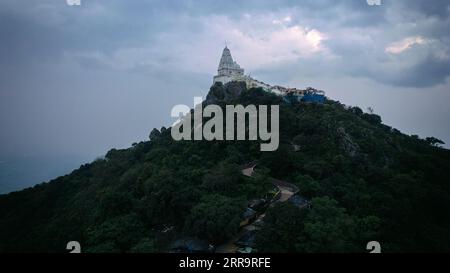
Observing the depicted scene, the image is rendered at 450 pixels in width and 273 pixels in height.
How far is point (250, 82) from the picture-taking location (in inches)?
1352

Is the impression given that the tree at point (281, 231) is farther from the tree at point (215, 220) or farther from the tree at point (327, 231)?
the tree at point (215, 220)

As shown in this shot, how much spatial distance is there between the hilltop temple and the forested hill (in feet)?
9.69

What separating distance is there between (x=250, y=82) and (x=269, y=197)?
62.6 ft

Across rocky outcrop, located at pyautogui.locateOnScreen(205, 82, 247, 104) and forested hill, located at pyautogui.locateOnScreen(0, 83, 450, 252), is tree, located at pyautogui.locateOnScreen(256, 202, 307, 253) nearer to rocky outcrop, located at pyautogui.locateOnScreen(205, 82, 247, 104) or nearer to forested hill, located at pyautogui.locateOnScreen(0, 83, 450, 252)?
forested hill, located at pyautogui.locateOnScreen(0, 83, 450, 252)

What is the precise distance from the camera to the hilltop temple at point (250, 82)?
31.5 meters

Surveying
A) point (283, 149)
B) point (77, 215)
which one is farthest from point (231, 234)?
point (77, 215)

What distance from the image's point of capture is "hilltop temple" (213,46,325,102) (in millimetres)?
31484

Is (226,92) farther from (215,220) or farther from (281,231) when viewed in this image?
(281,231)

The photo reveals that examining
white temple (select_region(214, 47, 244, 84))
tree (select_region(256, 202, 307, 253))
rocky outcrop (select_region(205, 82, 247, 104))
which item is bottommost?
tree (select_region(256, 202, 307, 253))

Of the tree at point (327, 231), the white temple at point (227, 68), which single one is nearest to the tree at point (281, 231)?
the tree at point (327, 231)

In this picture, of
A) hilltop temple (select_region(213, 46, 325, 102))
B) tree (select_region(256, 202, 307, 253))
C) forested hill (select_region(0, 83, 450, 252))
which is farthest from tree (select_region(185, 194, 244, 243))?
hilltop temple (select_region(213, 46, 325, 102))

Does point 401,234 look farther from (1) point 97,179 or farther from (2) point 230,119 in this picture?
(1) point 97,179

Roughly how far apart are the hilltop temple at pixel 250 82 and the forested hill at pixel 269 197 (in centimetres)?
295

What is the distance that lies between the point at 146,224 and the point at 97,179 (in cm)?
1310
